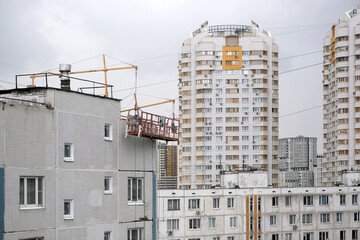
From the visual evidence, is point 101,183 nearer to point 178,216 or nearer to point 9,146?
point 9,146

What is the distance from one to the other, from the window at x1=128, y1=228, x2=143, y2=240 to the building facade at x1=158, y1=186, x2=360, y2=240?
147 ft

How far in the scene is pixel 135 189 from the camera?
1088 inches

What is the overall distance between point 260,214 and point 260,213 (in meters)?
0.13

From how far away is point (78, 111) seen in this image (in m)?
24.0

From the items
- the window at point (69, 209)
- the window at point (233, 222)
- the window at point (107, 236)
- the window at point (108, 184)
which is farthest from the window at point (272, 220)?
the window at point (69, 209)

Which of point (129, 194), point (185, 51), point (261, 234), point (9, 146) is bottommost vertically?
point (261, 234)

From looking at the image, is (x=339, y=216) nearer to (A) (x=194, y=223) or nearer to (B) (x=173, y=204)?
(A) (x=194, y=223)

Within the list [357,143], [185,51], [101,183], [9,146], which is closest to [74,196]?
[101,183]

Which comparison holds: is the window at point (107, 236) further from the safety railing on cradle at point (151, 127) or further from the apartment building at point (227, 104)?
the apartment building at point (227, 104)

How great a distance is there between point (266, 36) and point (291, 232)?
68.9 m

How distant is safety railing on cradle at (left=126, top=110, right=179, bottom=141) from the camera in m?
26.4

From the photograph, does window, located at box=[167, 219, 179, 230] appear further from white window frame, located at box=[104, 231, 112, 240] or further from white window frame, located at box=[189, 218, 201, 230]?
white window frame, located at box=[104, 231, 112, 240]

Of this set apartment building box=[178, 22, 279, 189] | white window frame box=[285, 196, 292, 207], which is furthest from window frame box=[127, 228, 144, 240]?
apartment building box=[178, 22, 279, 189]

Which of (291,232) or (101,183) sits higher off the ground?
(101,183)
